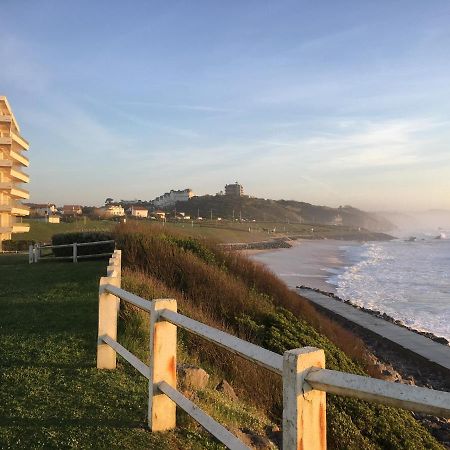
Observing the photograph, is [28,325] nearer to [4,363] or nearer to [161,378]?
[4,363]

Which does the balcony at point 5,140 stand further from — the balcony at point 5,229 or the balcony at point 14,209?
the balcony at point 5,229

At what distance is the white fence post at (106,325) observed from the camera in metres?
6.02

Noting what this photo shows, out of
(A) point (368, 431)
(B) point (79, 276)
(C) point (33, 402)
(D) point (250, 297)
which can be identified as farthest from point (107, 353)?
(B) point (79, 276)

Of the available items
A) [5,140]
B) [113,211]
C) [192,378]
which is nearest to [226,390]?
[192,378]

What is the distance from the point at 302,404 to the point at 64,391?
3.48m

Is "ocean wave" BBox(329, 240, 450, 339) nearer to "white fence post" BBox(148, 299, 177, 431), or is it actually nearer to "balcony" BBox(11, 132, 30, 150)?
"white fence post" BBox(148, 299, 177, 431)

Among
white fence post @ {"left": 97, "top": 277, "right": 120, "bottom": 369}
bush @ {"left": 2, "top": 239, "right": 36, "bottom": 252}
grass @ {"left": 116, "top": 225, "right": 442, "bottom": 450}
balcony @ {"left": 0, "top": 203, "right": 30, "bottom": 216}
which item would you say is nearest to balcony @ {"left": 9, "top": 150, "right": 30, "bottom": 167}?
balcony @ {"left": 0, "top": 203, "right": 30, "bottom": 216}

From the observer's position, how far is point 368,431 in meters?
7.08

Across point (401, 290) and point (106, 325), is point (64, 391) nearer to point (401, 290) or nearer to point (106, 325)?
point (106, 325)

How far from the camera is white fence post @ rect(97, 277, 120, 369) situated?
602 cm

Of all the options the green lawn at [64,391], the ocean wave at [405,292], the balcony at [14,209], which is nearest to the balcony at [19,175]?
the balcony at [14,209]

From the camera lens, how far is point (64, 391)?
5.17 m

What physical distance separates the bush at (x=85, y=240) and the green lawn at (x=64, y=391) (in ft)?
34.1

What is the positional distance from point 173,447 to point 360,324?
15.6 metres
